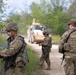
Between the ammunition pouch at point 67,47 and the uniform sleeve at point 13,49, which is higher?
the uniform sleeve at point 13,49

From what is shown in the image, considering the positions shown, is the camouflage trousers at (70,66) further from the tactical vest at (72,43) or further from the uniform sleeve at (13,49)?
the uniform sleeve at (13,49)

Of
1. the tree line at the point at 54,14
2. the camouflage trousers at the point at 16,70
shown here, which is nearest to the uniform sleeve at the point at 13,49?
the camouflage trousers at the point at 16,70

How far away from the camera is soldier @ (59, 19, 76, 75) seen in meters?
7.90

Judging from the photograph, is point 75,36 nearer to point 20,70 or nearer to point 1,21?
point 20,70

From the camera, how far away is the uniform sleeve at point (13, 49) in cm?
596

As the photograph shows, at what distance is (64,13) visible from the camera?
186ft

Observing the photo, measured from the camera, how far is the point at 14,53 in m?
5.99

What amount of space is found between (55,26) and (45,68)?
138ft

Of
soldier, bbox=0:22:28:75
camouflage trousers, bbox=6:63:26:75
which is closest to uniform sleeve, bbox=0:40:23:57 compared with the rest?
soldier, bbox=0:22:28:75

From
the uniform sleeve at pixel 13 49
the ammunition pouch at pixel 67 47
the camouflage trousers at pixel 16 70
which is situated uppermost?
the uniform sleeve at pixel 13 49

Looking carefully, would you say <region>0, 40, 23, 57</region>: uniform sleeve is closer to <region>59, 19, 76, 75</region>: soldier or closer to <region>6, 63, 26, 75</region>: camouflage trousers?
<region>6, 63, 26, 75</region>: camouflage trousers

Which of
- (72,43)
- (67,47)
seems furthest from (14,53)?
(72,43)

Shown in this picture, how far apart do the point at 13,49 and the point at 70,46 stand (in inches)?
90.8

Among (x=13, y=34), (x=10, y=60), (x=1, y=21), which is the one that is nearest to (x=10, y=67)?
(x=10, y=60)
